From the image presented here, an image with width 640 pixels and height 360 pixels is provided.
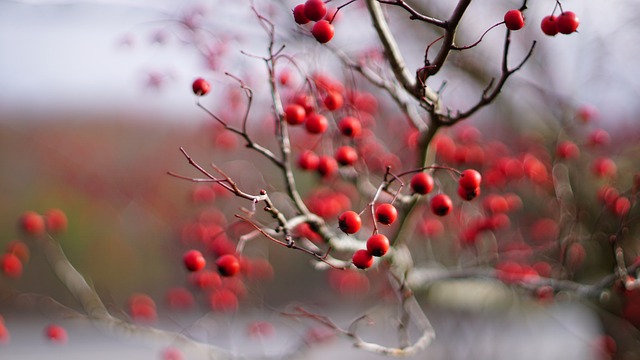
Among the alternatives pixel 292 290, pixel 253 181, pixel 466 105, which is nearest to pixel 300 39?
pixel 253 181

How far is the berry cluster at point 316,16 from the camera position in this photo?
4.83 ft

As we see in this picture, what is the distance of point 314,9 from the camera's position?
1469mm

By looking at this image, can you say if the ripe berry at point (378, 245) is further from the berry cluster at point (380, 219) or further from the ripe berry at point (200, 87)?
the ripe berry at point (200, 87)

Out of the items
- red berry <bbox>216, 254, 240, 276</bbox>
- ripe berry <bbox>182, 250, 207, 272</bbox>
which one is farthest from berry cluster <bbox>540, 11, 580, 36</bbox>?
ripe berry <bbox>182, 250, 207, 272</bbox>

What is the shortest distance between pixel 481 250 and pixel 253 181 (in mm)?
1441

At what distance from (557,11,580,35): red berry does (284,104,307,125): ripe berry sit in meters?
0.79

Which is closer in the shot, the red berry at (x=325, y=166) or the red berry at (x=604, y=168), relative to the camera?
the red berry at (x=325, y=166)

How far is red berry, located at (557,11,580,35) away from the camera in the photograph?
1483mm

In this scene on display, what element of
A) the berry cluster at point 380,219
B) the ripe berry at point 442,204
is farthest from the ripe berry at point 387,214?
the ripe berry at point 442,204

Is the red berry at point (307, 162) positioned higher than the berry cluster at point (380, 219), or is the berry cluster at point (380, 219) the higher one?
the berry cluster at point (380, 219)

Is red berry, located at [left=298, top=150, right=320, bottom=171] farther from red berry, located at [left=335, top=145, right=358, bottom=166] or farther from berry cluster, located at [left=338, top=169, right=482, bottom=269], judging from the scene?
berry cluster, located at [left=338, top=169, right=482, bottom=269]

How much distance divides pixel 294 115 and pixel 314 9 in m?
0.47

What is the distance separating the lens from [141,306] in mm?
3648

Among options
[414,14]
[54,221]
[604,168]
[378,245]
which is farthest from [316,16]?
[54,221]
